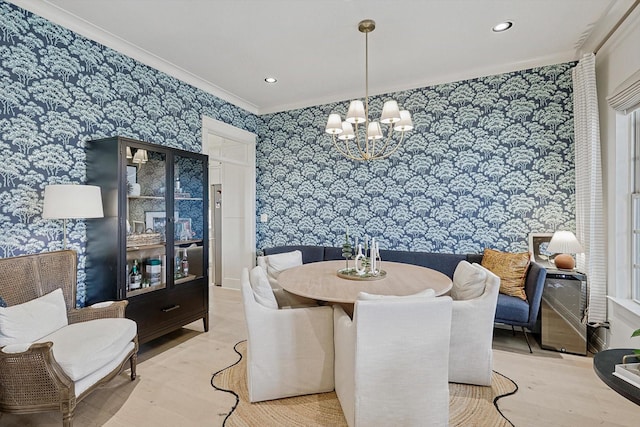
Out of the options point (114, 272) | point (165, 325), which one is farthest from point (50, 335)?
point (165, 325)

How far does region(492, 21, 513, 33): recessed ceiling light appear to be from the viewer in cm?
262

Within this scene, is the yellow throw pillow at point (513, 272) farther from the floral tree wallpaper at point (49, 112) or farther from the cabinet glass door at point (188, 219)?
the floral tree wallpaper at point (49, 112)

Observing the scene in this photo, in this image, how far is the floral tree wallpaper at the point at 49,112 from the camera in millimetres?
2238

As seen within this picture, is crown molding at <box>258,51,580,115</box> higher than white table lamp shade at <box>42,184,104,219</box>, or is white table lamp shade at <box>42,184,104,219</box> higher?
crown molding at <box>258,51,580,115</box>

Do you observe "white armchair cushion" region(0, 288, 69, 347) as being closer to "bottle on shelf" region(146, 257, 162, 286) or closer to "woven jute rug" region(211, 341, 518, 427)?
"bottle on shelf" region(146, 257, 162, 286)

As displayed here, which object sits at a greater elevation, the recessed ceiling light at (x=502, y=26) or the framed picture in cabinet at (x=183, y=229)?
the recessed ceiling light at (x=502, y=26)

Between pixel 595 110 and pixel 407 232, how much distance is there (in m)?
2.13

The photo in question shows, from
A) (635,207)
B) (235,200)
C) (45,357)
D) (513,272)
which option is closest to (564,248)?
(513,272)

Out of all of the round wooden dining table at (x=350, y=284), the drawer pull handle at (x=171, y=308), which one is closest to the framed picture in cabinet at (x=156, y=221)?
the drawer pull handle at (x=171, y=308)

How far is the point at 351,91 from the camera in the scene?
413 cm

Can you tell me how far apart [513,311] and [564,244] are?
32.1 inches

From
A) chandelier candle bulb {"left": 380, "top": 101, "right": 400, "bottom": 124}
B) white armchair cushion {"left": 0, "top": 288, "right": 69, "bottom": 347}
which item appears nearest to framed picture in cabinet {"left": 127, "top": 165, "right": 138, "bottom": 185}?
white armchair cushion {"left": 0, "top": 288, "right": 69, "bottom": 347}

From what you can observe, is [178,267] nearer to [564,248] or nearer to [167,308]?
[167,308]

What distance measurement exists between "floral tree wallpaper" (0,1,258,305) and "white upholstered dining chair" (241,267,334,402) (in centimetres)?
169
